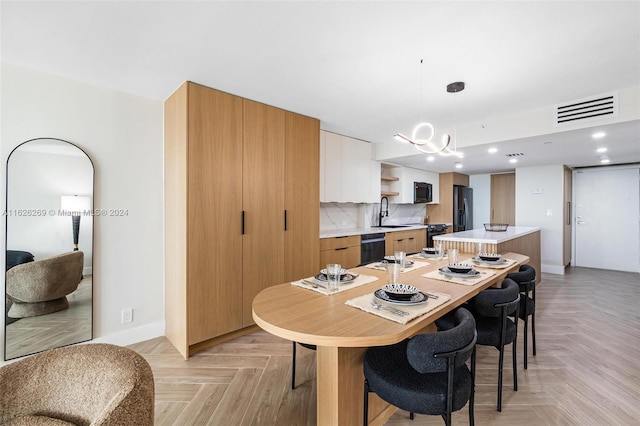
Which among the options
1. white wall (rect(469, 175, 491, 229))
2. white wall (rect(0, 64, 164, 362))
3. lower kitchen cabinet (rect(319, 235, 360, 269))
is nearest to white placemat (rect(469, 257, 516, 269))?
lower kitchen cabinet (rect(319, 235, 360, 269))

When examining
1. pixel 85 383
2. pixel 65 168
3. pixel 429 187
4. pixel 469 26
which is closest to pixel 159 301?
pixel 65 168

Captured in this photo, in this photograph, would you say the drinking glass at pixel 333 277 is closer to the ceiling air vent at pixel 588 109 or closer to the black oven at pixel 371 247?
the black oven at pixel 371 247

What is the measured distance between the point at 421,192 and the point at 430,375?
488cm

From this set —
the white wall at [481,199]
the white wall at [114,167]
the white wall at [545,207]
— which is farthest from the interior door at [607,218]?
the white wall at [114,167]

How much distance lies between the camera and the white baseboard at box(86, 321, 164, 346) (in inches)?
106

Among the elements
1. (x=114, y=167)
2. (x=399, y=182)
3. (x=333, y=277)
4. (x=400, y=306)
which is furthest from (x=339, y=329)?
(x=399, y=182)

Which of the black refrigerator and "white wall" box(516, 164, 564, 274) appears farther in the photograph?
the black refrigerator

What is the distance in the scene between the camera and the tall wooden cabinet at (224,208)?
2.56m

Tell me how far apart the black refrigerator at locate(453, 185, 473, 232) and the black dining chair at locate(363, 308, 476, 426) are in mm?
5595

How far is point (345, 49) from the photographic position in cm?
207

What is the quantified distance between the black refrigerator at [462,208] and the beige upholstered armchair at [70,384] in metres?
6.52

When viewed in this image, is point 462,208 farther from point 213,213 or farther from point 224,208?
point 213,213

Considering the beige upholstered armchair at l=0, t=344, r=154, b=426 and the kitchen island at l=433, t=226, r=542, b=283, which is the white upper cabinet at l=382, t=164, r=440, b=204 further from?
the beige upholstered armchair at l=0, t=344, r=154, b=426

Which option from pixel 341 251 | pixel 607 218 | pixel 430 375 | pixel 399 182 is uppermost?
pixel 399 182
